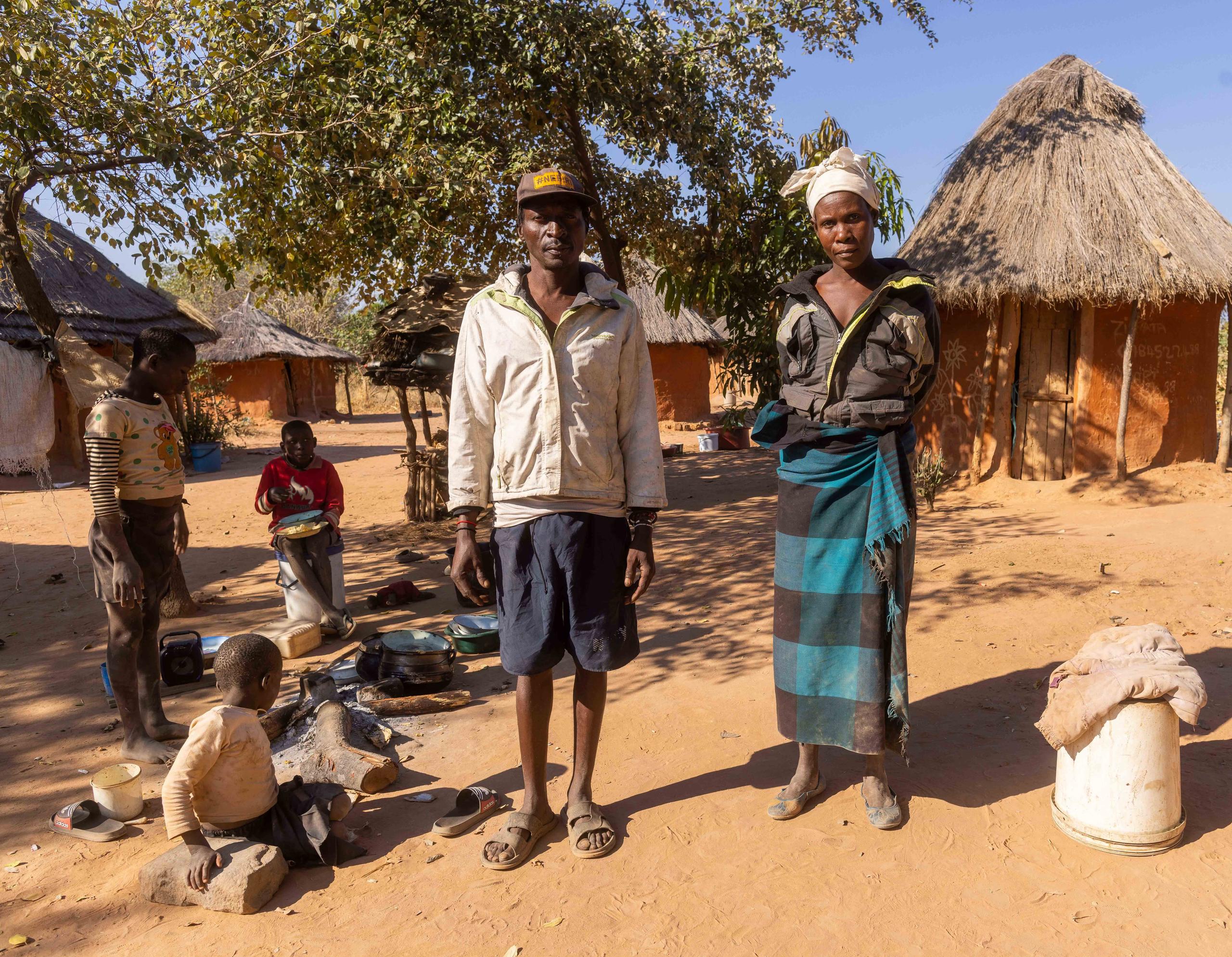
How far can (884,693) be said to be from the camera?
2.63 meters

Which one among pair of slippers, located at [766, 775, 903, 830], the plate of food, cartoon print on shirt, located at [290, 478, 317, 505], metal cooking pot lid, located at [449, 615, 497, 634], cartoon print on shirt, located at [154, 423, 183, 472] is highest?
cartoon print on shirt, located at [154, 423, 183, 472]

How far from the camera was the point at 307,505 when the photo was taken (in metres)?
5.09

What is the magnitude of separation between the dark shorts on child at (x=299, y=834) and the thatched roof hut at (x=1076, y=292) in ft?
A: 25.1

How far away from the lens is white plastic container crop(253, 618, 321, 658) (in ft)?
15.3

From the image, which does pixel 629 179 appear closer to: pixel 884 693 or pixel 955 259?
pixel 955 259

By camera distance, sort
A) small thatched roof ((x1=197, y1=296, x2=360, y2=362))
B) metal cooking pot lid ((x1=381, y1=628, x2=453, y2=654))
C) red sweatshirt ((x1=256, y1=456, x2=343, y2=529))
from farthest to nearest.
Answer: small thatched roof ((x1=197, y1=296, x2=360, y2=362))
red sweatshirt ((x1=256, y1=456, x2=343, y2=529))
metal cooking pot lid ((x1=381, y1=628, x2=453, y2=654))

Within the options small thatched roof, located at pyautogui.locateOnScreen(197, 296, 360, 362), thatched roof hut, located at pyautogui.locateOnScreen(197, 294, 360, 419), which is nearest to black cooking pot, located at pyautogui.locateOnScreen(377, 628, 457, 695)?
small thatched roof, located at pyautogui.locateOnScreen(197, 296, 360, 362)

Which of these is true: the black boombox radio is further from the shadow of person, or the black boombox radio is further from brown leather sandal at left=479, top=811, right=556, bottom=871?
brown leather sandal at left=479, top=811, right=556, bottom=871

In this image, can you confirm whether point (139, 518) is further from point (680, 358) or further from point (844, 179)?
point (680, 358)

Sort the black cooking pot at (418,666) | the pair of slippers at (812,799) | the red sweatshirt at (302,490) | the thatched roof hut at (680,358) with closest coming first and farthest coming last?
the pair of slippers at (812,799)
the black cooking pot at (418,666)
the red sweatshirt at (302,490)
the thatched roof hut at (680,358)

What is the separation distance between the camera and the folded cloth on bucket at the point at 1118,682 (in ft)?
7.66

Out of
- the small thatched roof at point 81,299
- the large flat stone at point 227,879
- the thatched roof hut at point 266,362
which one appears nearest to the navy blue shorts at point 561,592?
the large flat stone at point 227,879

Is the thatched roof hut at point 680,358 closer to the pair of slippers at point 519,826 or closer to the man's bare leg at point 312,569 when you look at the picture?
the man's bare leg at point 312,569

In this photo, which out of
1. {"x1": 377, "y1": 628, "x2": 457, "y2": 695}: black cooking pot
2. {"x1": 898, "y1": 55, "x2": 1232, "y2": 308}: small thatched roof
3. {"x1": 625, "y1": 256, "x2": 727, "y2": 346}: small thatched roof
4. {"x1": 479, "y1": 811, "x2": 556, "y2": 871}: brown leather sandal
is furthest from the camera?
{"x1": 625, "y1": 256, "x2": 727, "y2": 346}: small thatched roof
